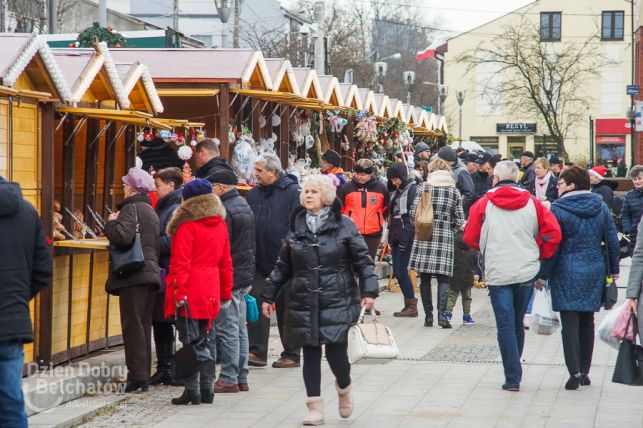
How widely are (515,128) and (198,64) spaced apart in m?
68.1

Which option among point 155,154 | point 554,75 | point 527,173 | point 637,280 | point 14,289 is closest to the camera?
point 14,289

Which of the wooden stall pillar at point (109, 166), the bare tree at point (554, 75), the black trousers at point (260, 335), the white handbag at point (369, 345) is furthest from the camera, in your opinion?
the bare tree at point (554, 75)

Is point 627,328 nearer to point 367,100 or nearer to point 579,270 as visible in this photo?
point 579,270

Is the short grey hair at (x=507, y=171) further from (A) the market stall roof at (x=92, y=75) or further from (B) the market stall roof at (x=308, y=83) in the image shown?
(B) the market stall roof at (x=308, y=83)

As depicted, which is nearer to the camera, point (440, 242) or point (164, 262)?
point (164, 262)

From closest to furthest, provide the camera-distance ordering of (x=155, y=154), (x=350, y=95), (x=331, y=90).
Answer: (x=155, y=154)
(x=331, y=90)
(x=350, y=95)

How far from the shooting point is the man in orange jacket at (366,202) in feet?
45.9

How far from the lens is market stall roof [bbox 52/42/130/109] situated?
10.1 meters

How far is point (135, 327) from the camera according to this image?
9.17m

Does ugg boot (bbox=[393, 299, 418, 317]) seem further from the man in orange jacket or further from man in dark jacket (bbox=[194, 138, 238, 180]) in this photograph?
man in dark jacket (bbox=[194, 138, 238, 180])

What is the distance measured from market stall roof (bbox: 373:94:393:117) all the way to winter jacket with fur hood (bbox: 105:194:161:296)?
49.5ft

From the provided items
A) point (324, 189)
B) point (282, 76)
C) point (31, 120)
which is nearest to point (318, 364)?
point (324, 189)

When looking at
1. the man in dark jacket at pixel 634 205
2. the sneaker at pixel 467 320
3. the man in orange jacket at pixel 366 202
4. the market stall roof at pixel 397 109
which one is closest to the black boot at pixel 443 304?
the sneaker at pixel 467 320

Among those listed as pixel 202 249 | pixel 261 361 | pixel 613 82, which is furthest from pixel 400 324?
pixel 613 82
